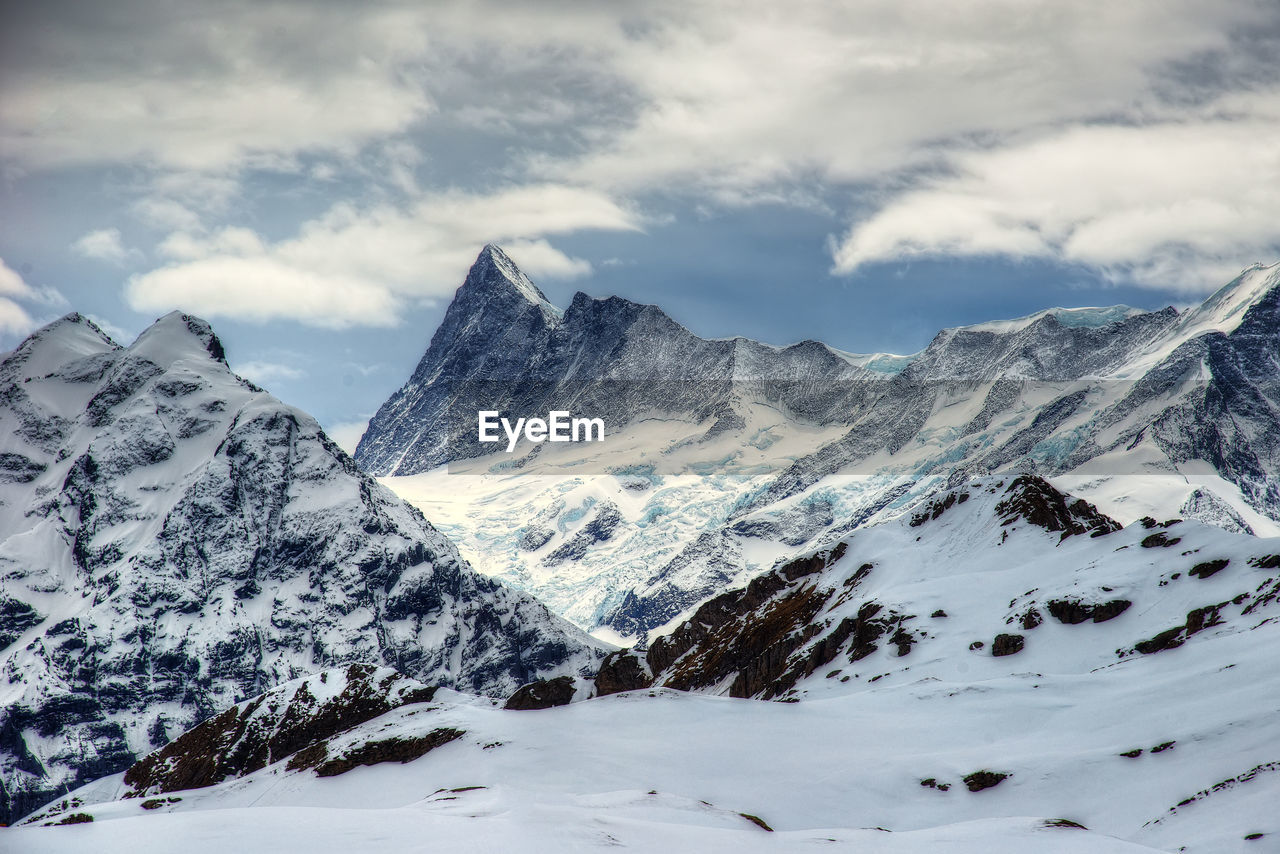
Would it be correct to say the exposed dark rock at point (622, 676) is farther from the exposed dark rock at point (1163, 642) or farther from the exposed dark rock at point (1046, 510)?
the exposed dark rock at point (1163, 642)

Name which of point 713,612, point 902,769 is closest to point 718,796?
point 902,769

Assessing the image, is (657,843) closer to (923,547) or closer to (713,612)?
(923,547)

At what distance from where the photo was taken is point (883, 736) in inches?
3231

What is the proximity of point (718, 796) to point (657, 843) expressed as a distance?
87.5 feet

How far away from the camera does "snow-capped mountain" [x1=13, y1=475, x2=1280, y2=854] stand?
5022 cm

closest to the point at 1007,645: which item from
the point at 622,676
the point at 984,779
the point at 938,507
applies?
the point at 984,779

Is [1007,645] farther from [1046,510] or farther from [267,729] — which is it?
[267,729]

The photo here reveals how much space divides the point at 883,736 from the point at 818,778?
1142 cm

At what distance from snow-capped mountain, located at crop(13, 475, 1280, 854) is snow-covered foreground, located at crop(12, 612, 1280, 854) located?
0.82ft

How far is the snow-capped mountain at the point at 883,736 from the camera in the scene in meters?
50.2

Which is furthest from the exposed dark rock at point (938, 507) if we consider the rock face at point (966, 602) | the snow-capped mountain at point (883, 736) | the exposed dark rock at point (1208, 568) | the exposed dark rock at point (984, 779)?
the exposed dark rock at point (984, 779)

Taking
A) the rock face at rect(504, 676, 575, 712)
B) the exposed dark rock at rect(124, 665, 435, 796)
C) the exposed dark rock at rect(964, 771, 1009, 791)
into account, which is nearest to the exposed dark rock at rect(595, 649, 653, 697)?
the rock face at rect(504, 676, 575, 712)

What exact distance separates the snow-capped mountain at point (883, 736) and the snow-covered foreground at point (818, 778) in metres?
0.25

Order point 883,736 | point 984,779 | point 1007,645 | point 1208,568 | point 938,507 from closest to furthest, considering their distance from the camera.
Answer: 1. point 984,779
2. point 883,736
3. point 1208,568
4. point 1007,645
5. point 938,507
